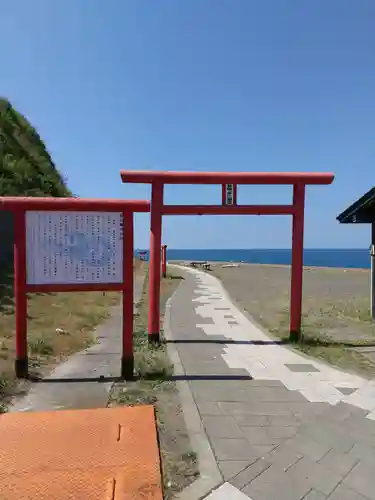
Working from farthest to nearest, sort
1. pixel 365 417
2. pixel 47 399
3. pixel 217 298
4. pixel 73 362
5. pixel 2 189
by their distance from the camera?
pixel 217 298 < pixel 2 189 < pixel 73 362 < pixel 47 399 < pixel 365 417

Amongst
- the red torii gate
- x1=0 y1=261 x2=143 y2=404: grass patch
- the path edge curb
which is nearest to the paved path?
the path edge curb

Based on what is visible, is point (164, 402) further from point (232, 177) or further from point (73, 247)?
point (232, 177)

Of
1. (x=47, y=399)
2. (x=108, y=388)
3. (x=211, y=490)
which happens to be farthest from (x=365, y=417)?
(x=47, y=399)

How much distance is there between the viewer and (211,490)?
2.84 m

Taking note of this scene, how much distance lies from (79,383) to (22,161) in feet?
45.1

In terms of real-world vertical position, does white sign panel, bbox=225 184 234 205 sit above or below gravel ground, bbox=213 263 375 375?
above

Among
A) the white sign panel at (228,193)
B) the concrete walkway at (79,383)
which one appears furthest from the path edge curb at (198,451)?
the white sign panel at (228,193)

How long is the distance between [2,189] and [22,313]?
31.6 ft

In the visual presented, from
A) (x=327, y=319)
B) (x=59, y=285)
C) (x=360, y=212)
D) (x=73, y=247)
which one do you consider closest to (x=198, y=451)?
(x=59, y=285)

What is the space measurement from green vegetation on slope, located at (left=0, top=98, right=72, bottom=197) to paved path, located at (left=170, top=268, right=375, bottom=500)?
1053 cm

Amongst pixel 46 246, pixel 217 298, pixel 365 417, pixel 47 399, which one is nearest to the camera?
pixel 365 417

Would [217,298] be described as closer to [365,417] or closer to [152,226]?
[152,226]

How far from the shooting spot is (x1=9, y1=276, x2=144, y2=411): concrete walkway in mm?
4578

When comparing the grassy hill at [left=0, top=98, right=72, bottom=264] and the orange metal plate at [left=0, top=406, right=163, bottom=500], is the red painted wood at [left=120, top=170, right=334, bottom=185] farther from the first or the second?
the grassy hill at [left=0, top=98, right=72, bottom=264]
